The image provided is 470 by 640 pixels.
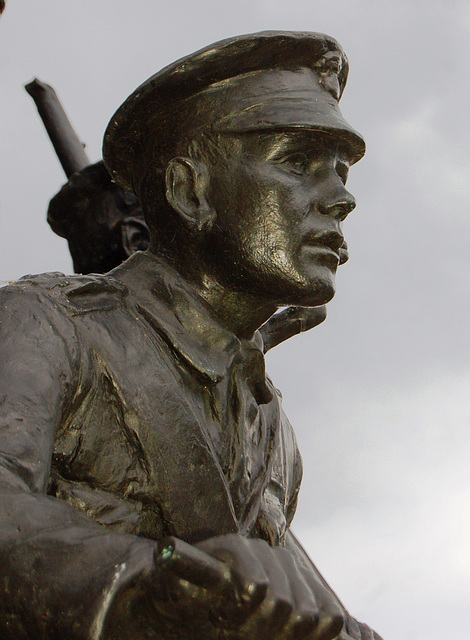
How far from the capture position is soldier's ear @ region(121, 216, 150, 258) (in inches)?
200

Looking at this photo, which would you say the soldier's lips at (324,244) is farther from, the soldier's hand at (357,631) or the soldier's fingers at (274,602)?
the soldier's fingers at (274,602)

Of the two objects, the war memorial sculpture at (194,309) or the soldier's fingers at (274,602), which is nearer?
the soldier's fingers at (274,602)

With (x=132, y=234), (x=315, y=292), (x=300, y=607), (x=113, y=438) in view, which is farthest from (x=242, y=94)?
(x=132, y=234)

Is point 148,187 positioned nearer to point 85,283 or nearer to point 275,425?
point 85,283

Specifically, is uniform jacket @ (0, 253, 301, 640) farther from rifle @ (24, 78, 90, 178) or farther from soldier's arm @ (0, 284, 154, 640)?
rifle @ (24, 78, 90, 178)

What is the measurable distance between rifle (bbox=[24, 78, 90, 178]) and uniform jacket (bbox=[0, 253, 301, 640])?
2075 mm

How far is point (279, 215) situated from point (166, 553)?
142 centimetres

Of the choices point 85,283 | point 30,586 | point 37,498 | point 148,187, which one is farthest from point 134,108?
point 30,586

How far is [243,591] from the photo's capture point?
2.04 metres

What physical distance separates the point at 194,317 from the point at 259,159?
1.76 ft

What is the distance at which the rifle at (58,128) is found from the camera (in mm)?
5363

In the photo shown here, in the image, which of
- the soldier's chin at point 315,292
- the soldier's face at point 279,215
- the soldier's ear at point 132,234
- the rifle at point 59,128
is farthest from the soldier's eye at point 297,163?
the rifle at point 59,128

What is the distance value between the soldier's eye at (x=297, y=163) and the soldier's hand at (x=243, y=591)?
4.84ft

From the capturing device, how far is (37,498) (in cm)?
236
